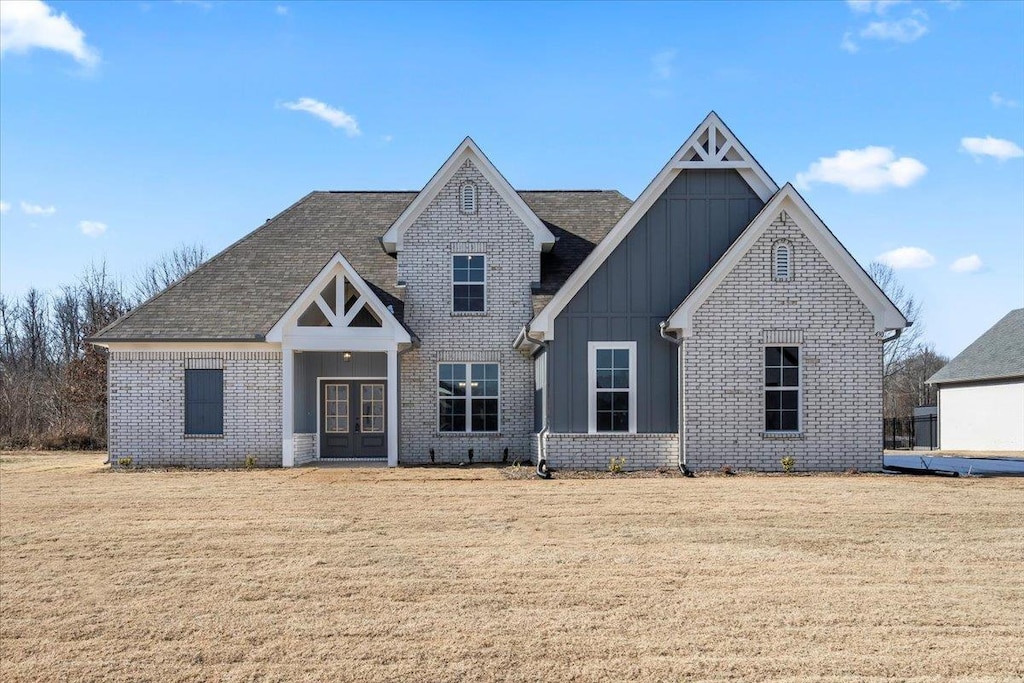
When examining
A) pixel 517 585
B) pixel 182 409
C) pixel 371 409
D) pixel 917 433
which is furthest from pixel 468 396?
pixel 917 433

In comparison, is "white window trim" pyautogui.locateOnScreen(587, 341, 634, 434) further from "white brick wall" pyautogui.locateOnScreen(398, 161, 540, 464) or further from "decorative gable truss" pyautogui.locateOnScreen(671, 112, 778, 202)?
"decorative gable truss" pyautogui.locateOnScreen(671, 112, 778, 202)

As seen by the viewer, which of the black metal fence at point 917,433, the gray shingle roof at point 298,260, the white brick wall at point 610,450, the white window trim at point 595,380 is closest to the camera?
the white brick wall at point 610,450

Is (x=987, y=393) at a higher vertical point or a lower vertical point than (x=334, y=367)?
lower

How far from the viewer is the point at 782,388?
58.2 ft

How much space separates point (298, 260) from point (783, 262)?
12.5 m

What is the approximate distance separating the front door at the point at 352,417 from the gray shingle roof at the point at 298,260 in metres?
2.43

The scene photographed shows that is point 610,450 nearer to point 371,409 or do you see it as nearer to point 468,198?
point 371,409

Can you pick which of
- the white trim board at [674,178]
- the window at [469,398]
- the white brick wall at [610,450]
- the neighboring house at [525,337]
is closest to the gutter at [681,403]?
the neighboring house at [525,337]

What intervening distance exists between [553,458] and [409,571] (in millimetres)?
8940

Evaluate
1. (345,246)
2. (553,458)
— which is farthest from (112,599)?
(345,246)

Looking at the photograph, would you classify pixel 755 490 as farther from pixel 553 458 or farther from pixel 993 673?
pixel 993 673

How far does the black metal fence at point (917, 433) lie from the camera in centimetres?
4031

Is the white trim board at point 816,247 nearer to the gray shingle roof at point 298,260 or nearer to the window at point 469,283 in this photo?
the gray shingle roof at point 298,260

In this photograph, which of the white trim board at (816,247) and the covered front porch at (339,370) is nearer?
the white trim board at (816,247)
